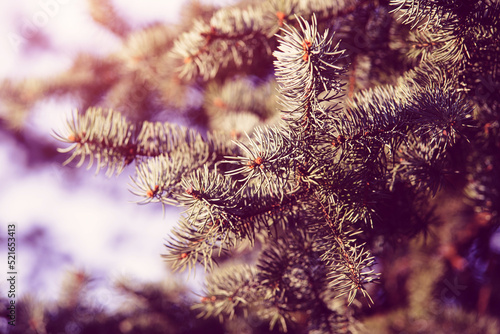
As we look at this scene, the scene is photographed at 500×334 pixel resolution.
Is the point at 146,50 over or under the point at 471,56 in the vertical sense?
over

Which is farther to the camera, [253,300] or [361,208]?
[253,300]

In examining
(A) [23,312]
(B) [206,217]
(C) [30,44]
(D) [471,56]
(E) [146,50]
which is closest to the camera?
(B) [206,217]

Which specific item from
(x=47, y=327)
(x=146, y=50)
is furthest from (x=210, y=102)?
(x=47, y=327)

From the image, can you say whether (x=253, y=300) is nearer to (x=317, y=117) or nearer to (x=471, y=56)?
(x=317, y=117)

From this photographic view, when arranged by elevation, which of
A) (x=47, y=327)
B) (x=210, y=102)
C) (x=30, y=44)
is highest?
(x=30, y=44)

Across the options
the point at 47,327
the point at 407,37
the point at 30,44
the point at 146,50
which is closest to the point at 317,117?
the point at 407,37

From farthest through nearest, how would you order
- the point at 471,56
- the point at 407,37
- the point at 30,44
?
the point at 30,44 < the point at 407,37 < the point at 471,56
